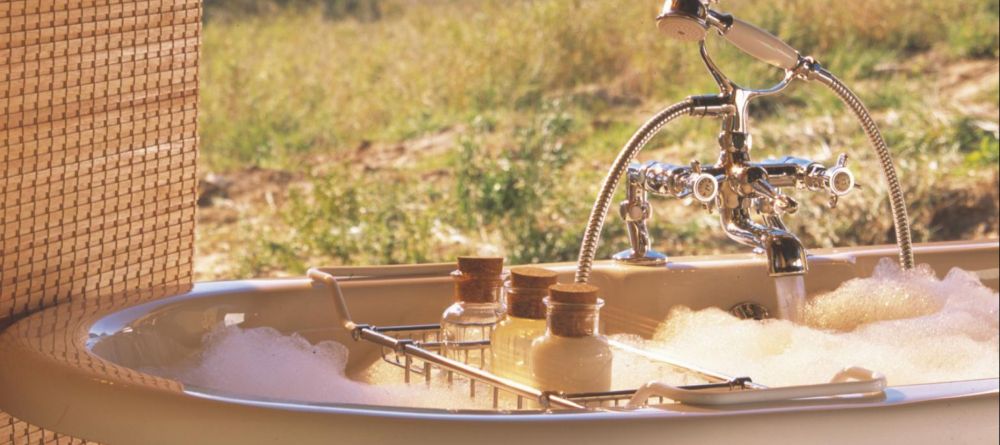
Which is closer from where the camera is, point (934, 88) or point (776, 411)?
point (776, 411)

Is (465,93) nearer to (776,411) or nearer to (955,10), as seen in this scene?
(955,10)

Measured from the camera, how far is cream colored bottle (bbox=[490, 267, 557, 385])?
3.96ft

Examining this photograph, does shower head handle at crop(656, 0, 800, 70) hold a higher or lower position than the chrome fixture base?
higher

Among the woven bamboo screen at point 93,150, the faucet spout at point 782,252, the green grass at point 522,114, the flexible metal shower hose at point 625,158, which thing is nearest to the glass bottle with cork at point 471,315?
the flexible metal shower hose at point 625,158

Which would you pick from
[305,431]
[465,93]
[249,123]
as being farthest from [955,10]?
[305,431]

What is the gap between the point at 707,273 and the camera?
5.42 ft

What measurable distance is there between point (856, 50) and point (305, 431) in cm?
362

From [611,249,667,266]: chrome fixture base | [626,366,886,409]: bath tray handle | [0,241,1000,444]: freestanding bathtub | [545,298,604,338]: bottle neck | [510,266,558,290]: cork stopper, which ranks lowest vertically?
[0,241,1000,444]: freestanding bathtub

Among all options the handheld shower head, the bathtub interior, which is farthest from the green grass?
the handheld shower head

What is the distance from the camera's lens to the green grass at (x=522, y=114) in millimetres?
3500

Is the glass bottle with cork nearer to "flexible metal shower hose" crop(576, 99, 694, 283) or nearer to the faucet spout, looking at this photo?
"flexible metal shower hose" crop(576, 99, 694, 283)

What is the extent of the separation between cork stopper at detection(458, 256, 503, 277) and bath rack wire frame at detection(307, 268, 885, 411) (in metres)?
0.07

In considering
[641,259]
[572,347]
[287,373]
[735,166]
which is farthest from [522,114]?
[572,347]

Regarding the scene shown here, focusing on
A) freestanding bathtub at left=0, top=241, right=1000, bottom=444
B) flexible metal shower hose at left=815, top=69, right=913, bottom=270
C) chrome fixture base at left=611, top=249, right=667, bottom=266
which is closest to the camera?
Answer: freestanding bathtub at left=0, top=241, right=1000, bottom=444
